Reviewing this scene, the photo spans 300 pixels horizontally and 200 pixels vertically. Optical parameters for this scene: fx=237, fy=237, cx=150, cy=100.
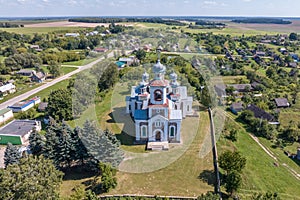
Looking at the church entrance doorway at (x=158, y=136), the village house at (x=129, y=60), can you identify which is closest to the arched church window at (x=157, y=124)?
the church entrance doorway at (x=158, y=136)

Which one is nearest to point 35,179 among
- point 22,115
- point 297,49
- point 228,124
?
point 22,115

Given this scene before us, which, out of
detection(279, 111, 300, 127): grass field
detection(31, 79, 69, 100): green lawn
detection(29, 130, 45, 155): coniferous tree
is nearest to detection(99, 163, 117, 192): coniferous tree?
detection(29, 130, 45, 155): coniferous tree

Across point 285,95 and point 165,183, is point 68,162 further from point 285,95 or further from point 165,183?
point 285,95

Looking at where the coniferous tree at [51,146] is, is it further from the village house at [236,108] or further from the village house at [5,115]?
the village house at [236,108]

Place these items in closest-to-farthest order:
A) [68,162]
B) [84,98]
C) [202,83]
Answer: [68,162]
[84,98]
[202,83]

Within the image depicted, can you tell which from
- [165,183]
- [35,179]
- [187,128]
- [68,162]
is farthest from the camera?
[187,128]

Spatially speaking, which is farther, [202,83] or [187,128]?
[202,83]

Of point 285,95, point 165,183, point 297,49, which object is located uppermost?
point 297,49
